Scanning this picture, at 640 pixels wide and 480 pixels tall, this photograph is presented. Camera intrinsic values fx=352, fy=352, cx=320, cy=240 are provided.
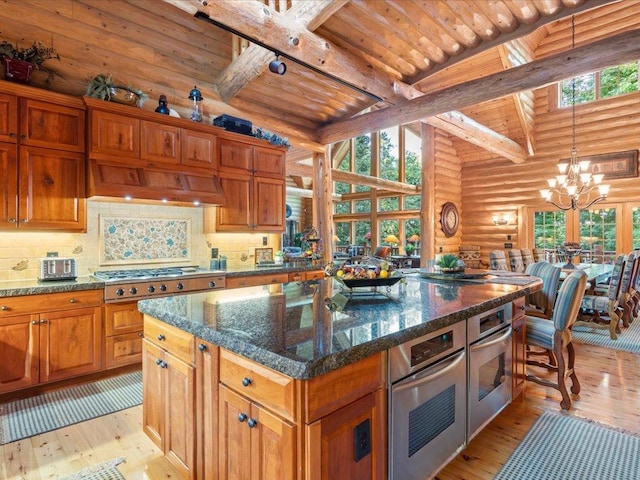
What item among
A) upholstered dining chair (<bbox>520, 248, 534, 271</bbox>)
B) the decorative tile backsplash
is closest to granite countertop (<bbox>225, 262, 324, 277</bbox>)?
the decorative tile backsplash

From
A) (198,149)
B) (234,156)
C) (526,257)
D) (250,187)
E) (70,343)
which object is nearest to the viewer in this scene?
(70,343)

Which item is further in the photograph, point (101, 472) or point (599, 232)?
point (599, 232)

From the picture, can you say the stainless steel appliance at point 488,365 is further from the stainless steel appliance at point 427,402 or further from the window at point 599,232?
the window at point 599,232

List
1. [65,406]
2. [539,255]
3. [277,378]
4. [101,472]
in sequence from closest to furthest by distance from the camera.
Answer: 1. [277,378]
2. [101,472]
3. [65,406]
4. [539,255]

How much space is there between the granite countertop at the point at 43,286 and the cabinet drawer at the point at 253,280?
4.29 ft

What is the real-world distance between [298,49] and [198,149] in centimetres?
155

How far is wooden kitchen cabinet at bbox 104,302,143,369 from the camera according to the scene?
3.20m

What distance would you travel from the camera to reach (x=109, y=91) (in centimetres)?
338

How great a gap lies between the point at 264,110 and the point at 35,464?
14.5 feet

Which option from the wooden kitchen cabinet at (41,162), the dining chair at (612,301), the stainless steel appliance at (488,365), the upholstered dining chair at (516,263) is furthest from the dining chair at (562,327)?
the wooden kitchen cabinet at (41,162)

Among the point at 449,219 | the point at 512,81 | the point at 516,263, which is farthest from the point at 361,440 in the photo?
Answer: the point at 449,219

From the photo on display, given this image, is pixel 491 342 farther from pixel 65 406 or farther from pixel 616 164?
pixel 616 164

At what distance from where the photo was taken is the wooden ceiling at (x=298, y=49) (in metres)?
3.32

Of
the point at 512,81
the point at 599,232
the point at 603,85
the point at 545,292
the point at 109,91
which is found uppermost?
the point at 603,85
